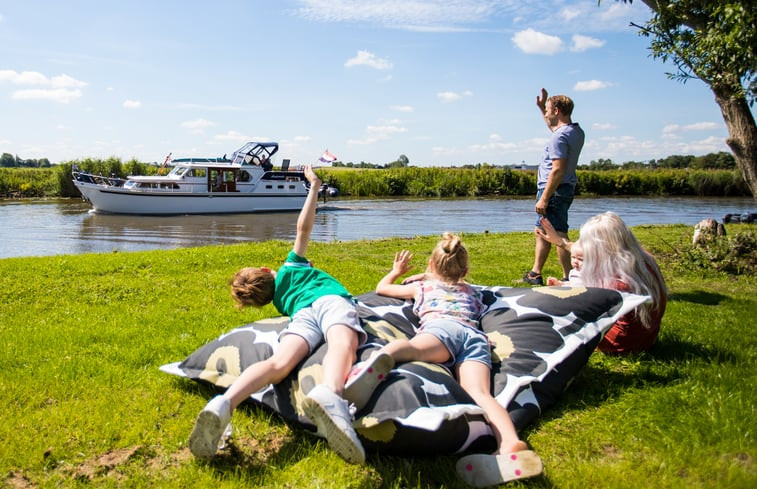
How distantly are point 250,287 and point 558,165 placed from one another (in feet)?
13.4

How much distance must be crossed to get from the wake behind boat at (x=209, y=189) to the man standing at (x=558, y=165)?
28201 mm

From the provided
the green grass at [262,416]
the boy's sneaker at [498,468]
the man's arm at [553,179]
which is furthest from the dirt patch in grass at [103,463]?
the man's arm at [553,179]

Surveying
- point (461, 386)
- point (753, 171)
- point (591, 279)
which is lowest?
point (461, 386)

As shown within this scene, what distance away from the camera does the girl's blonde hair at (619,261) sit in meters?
4.21

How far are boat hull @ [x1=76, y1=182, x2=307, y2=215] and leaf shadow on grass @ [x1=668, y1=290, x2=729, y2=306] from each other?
29.0m

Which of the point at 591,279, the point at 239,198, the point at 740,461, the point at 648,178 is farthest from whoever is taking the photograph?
the point at 648,178

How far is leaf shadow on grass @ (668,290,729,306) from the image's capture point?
21.8 feet

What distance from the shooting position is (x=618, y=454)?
10.1 feet

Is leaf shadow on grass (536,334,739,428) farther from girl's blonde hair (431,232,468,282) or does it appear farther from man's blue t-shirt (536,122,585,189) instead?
man's blue t-shirt (536,122,585,189)

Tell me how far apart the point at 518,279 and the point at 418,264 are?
2345 mm

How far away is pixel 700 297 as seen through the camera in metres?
6.94

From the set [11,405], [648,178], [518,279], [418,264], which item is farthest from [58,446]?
[648,178]

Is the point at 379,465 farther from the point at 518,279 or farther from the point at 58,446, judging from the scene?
the point at 518,279

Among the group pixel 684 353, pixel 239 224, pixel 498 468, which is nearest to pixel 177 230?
pixel 239 224
